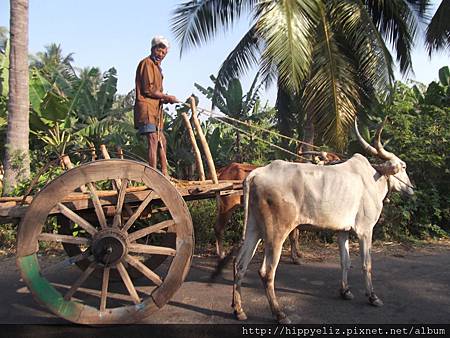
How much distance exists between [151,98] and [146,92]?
85 millimetres

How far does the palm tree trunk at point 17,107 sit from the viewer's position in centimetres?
773

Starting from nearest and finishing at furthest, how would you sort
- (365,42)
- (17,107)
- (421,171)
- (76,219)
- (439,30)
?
(76,219), (17,107), (421,171), (365,42), (439,30)

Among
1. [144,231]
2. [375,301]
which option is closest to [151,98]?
[144,231]

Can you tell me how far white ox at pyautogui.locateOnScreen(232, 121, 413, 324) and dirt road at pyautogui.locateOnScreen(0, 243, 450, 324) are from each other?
25 centimetres

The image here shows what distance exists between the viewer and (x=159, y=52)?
446cm

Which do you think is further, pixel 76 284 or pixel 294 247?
pixel 294 247

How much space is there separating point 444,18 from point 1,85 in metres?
12.2

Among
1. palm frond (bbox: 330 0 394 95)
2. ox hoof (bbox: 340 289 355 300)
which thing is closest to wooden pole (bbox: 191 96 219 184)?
ox hoof (bbox: 340 289 355 300)

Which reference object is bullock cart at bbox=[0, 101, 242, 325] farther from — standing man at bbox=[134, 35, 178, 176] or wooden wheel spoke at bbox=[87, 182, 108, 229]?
standing man at bbox=[134, 35, 178, 176]

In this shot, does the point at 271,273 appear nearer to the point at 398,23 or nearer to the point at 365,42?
the point at 365,42

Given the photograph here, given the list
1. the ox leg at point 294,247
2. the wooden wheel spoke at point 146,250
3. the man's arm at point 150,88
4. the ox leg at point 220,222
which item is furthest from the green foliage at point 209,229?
the wooden wheel spoke at point 146,250

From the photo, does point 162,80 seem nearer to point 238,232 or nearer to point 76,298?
point 76,298

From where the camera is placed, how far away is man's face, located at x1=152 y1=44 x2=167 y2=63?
4441mm

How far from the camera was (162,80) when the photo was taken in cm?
459
